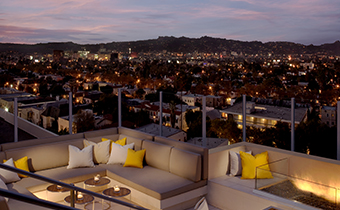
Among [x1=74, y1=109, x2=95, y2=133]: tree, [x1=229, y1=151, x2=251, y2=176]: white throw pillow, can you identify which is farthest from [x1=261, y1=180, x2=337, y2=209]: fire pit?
[x1=74, y1=109, x2=95, y2=133]: tree

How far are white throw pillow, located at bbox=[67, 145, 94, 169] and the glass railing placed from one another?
263 cm

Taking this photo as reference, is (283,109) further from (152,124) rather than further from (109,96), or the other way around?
(109,96)

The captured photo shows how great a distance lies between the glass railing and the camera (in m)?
3.35

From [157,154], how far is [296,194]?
2069 millimetres

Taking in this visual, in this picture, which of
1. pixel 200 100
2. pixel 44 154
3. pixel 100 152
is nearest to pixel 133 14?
pixel 200 100

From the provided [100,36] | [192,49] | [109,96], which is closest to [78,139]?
[109,96]

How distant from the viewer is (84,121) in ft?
19.4

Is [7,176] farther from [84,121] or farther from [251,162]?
[251,162]

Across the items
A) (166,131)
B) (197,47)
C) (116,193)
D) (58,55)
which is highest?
(197,47)

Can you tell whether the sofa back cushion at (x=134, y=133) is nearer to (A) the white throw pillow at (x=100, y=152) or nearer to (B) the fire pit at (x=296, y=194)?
(A) the white throw pillow at (x=100, y=152)

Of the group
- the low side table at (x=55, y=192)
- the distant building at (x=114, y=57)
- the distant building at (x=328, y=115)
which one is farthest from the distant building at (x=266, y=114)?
the distant building at (x=114, y=57)

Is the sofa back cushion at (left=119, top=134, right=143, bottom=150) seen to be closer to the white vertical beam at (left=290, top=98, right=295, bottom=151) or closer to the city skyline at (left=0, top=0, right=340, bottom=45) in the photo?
the white vertical beam at (left=290, top=98, right=295, bottom=151)

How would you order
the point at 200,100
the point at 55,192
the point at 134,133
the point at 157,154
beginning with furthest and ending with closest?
the point at 134,133, the point at 200,100, the point at 157,154, the point at 55,192

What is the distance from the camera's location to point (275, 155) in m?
4.43
